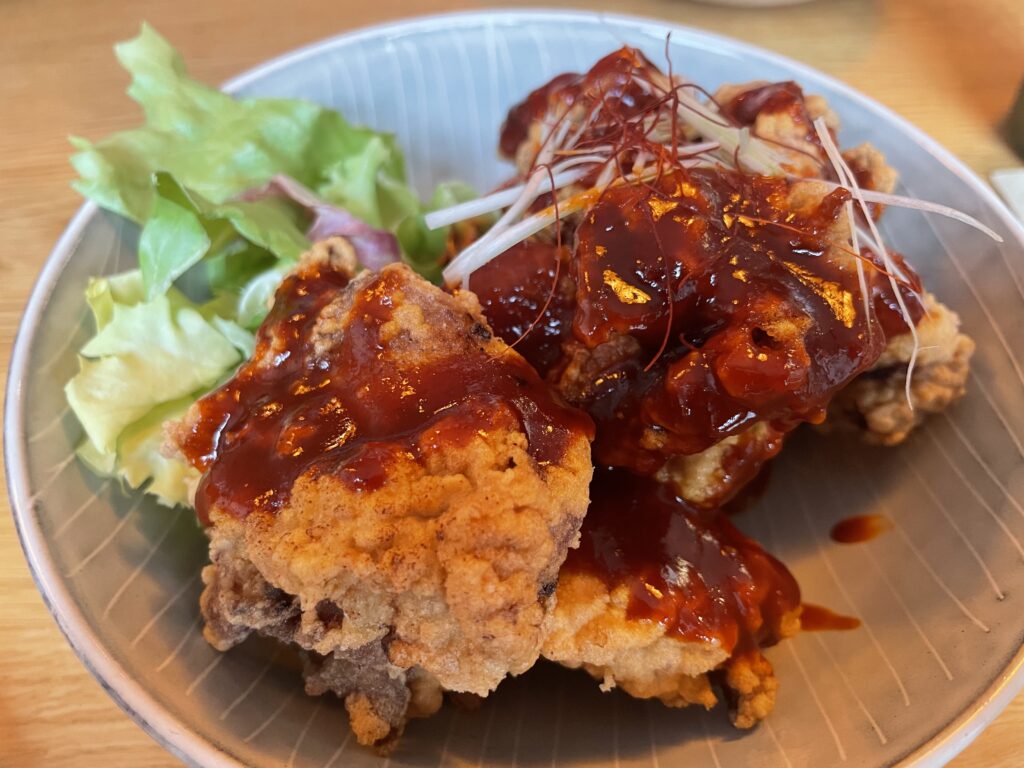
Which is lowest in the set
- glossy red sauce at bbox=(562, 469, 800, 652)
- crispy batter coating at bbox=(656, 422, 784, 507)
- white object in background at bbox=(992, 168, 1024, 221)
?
glossy red sauce at bbox=(562, 469, 800, 652)

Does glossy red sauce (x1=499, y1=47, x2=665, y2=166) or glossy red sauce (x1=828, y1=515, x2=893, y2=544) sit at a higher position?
glossy red sauce (x1=499, y1=47, x2=665, y2=166)

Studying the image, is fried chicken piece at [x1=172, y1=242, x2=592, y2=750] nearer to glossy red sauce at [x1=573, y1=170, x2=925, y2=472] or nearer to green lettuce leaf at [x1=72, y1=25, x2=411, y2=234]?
glossy red sauce at [x1=573, y1=170, x2=925, y2=472]

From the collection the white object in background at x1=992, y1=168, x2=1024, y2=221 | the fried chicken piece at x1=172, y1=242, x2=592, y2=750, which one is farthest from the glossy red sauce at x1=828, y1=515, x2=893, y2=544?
the white object in background at x1=992, y1=168, x2=1024, y2=221

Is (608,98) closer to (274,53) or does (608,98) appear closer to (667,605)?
(667,605)

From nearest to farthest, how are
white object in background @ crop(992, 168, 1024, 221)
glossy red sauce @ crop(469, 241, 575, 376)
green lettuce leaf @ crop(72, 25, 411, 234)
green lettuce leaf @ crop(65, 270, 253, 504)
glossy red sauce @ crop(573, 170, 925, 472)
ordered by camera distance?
glossy red sauce @ crop(573, 170, 925, 472)
glossy red sauce @ crop(469, 241, 575, 376)
green lettuce leaf @ crop(65, 270, 253, 504)
green lettuce leaf @ crop(72, 25, 411, 234)
white object in background @ crop(992, 168, 1024, 221)

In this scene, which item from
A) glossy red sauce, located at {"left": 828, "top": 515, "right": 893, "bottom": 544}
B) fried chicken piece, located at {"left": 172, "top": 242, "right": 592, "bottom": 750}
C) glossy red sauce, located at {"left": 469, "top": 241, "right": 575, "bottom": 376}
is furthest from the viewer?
glossy red sauce, located at {"left": 828, "top": 515, "right": 893, "bottom": 544}

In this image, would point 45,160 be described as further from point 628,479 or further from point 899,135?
point 899,135

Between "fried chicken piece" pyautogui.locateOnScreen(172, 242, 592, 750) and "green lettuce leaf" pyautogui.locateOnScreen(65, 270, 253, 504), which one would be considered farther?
"green lettuce leaf" pyautogui.locateOnScreen(65, 270, 253, 504)

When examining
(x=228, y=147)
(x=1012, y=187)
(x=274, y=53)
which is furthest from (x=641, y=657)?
(x=274, y=53)
